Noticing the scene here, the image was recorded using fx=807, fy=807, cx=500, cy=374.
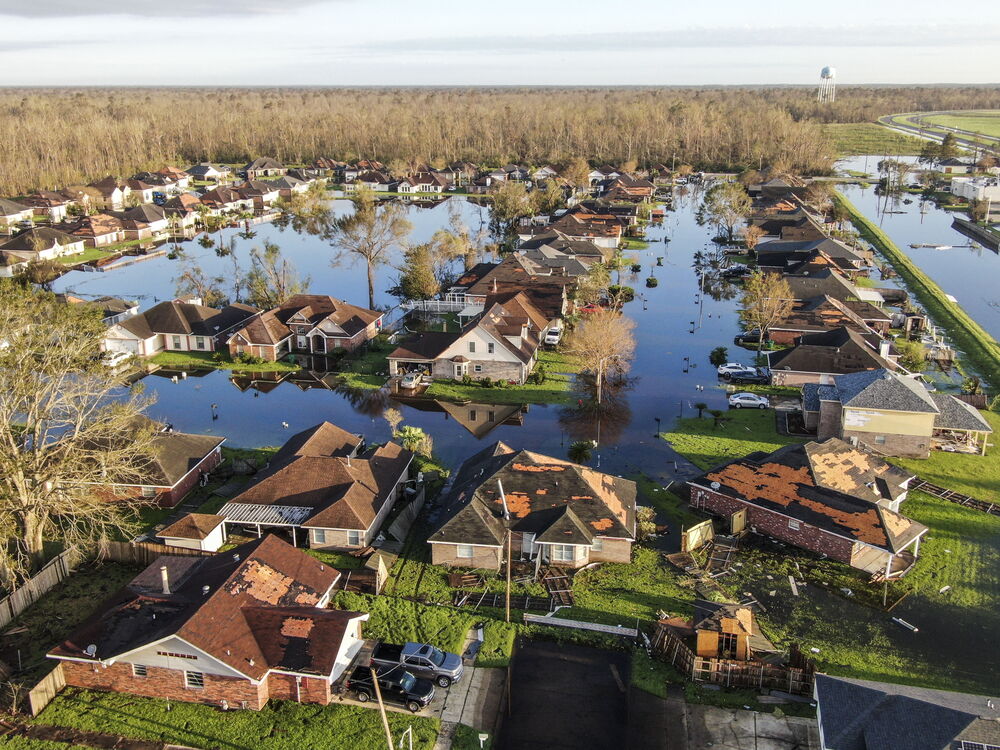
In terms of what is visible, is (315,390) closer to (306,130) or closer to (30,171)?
(30,171)

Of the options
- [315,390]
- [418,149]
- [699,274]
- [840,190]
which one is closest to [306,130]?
[418,149]

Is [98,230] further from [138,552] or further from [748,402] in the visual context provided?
[748,402]

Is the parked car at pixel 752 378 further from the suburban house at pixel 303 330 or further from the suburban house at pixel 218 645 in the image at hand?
the suburban house at pixel 218 645

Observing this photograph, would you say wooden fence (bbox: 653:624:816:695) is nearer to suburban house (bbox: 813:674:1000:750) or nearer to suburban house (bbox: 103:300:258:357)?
suburban house (bbox: 813:674:1000:750)

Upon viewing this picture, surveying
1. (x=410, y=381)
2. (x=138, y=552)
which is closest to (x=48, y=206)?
(x=410, y=381)

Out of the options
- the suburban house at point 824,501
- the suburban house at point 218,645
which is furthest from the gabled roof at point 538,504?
the suburban house at point 218,645

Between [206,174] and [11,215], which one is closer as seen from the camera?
[11,215]
